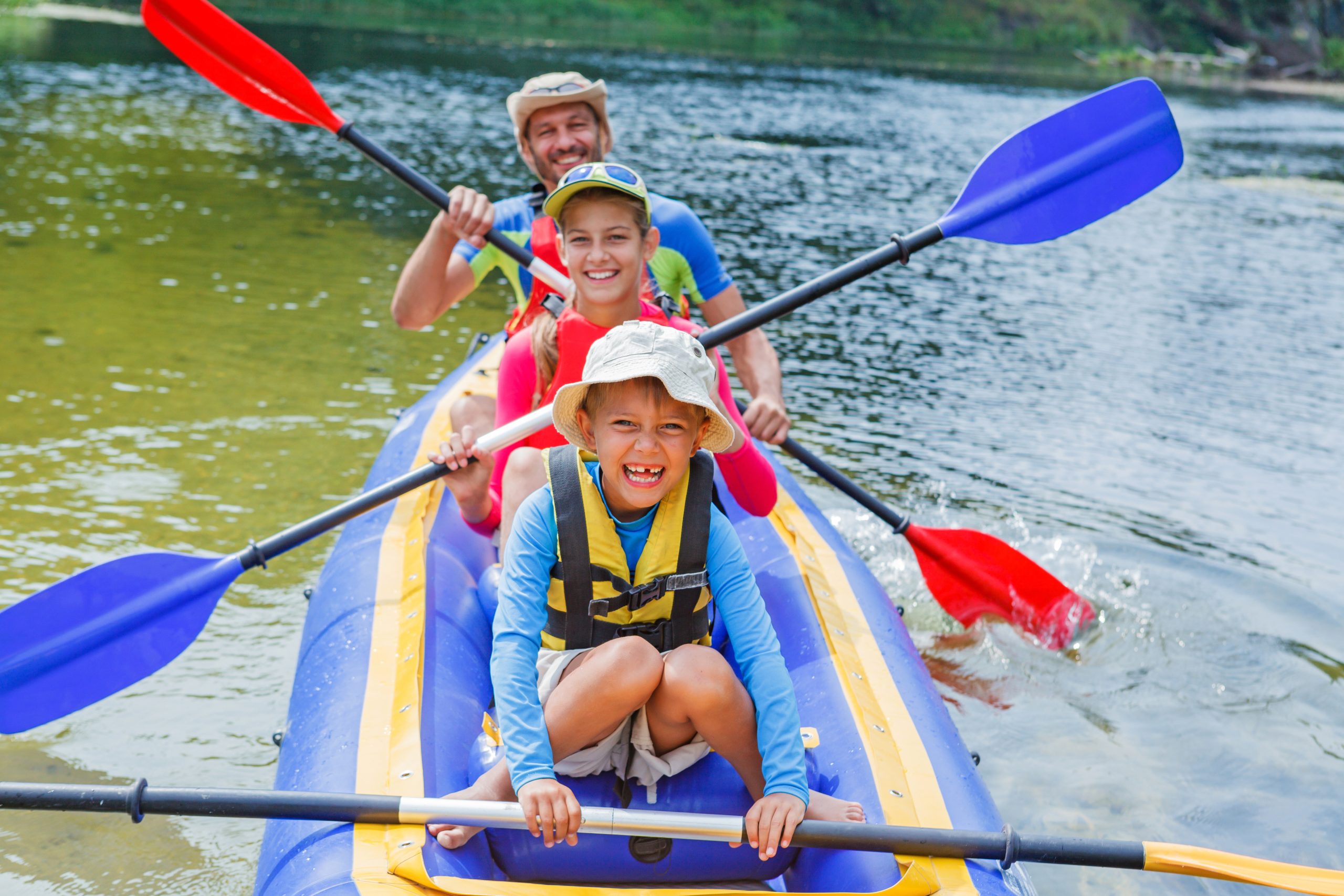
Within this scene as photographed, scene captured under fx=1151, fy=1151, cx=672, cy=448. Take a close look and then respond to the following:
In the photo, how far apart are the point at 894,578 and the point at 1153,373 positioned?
3.35 meters

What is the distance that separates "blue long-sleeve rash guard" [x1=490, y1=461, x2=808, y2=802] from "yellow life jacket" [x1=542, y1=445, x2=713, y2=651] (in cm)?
3

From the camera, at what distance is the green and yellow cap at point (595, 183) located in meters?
2.40

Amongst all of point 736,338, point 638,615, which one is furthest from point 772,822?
point 736,338

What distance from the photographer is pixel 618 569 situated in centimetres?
198

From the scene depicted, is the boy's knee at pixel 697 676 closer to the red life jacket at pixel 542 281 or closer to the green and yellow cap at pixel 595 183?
the green and yellow cap at pixel 595 183

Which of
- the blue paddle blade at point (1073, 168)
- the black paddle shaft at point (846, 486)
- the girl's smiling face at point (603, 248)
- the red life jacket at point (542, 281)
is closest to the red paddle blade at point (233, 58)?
the red life jacket at point (542, 281)

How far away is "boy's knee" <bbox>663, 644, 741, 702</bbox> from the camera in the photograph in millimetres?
1857

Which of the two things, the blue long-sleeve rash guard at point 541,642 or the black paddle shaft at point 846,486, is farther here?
the black paddle shaft at point 846,486

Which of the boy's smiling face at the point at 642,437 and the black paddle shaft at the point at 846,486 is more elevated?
the boy's smiling face at the point at 642,437

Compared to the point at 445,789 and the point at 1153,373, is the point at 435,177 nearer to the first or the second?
the point at 1153,373

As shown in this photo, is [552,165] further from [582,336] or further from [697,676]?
[697,676]

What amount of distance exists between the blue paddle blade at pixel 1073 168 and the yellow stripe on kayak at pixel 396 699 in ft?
5.61

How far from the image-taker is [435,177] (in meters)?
10.2

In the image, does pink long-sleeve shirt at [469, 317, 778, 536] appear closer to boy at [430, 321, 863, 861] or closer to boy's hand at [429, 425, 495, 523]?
boy's hand at [429, 425, 495, 523]
